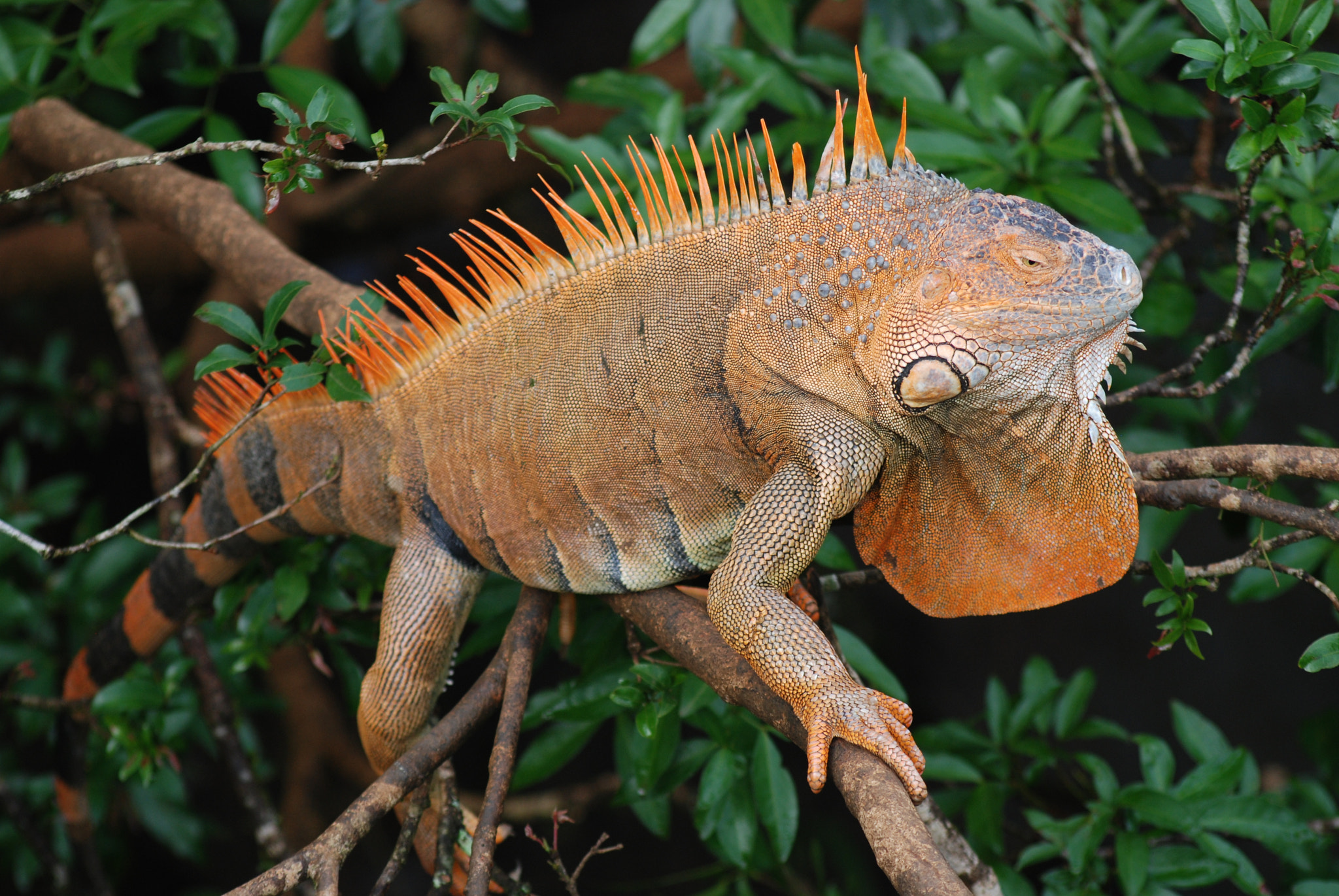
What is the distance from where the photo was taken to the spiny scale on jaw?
7.31ft

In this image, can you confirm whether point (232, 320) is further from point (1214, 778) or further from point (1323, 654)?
point (1214, 778)

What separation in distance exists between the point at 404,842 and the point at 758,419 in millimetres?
1262

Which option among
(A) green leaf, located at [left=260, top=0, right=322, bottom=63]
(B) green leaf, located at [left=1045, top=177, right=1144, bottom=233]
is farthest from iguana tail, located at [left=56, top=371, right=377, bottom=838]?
(B) green leaf, located at [left=1045, top=177, right=1144, bottom=233]

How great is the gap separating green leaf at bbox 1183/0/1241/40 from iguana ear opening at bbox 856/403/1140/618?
0.95m

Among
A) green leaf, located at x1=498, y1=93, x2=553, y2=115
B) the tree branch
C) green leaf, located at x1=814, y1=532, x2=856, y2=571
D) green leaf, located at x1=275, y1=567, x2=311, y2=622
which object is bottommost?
green leaf, located at x1=814, y1=532, x2=856, y2=571

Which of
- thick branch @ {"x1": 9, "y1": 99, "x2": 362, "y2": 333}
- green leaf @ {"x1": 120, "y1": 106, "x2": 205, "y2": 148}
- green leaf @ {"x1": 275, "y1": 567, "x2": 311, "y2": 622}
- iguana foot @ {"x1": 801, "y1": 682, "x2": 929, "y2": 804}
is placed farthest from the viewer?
green leaf @ {"x1": 120, "y1": 106, "x2": 205, "y2": 148}

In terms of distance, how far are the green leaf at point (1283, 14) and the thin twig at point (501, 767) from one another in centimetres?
231

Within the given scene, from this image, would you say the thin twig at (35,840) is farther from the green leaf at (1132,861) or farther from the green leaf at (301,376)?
the green leaf at (1132,861)

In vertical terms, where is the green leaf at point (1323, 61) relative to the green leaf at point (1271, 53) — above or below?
below

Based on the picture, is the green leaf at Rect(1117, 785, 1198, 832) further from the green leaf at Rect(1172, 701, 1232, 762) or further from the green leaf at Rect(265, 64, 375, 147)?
the green leaf at Rect(265, 64, 375, 147)

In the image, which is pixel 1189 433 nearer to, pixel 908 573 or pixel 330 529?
pixel 908 573

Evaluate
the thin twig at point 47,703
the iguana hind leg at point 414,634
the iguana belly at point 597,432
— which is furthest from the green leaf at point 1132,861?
the thin twig at point 47,703

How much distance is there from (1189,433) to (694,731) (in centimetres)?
264

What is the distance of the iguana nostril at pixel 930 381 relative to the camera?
207cm
